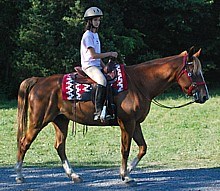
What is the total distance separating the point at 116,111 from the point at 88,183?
1149 millimetres

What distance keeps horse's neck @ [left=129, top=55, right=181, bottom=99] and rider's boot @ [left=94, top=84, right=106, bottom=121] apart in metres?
0.53

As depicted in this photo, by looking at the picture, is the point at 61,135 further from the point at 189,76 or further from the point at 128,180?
the point at 189,76

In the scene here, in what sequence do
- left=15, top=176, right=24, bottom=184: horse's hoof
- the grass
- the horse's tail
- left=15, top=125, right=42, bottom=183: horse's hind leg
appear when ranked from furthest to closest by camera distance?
the grass, the horse's tail, left=15, top=125, right=42, bottom=183: horse's hind leg, left=15, top=176, right=24, bottom=184: horse's hoof

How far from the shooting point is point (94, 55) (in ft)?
25.8

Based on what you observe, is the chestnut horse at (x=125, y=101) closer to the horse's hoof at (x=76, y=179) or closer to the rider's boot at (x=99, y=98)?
the horse's hoof at (x=76, y=179)

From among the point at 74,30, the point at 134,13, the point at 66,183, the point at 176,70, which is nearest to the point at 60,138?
the point at 66,183

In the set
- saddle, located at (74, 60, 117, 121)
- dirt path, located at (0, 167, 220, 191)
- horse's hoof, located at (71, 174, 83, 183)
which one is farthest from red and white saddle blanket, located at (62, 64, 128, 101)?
dirt path, located at (0, 167, 220, 191)

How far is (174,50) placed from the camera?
101 ft

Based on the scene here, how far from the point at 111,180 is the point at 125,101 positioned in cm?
123

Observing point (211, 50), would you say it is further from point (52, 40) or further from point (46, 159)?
point (46, 159)

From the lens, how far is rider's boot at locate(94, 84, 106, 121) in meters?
7.90

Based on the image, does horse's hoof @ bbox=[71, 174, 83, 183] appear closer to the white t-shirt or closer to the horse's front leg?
the horse's front leg

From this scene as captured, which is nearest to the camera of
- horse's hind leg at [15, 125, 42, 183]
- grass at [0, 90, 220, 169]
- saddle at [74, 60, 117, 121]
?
saddle at [74, 60, 117, 121]

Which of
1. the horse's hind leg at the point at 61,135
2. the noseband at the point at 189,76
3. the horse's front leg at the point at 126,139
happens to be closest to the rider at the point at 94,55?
the horse's front leg at the point at 126,139
